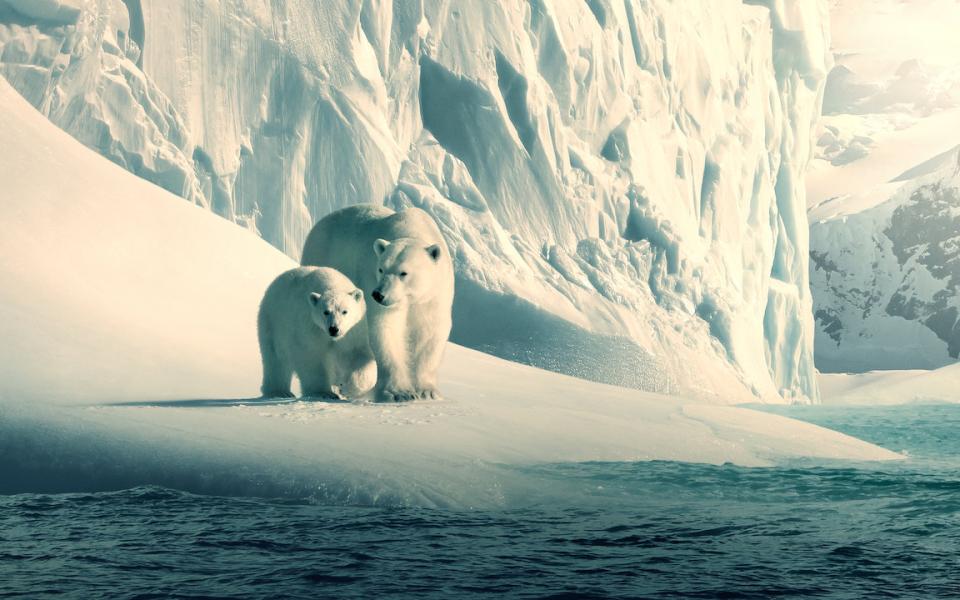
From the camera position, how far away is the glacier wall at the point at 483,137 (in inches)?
748

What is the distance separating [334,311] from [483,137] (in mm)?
15146

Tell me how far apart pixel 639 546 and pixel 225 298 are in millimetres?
6397

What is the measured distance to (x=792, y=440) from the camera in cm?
901

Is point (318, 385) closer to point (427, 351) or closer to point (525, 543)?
Answer: point (427, 351)

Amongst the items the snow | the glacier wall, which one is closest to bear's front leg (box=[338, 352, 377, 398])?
the glacier wall

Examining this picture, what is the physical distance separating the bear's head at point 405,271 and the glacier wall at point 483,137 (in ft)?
39.5

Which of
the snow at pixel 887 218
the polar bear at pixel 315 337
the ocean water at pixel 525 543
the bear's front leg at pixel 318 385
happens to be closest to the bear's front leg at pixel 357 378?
the polar bear at pixel 315 337

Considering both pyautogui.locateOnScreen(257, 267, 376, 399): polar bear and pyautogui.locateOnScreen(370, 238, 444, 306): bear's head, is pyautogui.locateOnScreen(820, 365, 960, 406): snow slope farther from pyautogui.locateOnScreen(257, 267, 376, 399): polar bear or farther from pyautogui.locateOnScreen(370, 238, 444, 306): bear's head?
pyautogui.locateOnScreen(257, 267, 376, 399): polar bear

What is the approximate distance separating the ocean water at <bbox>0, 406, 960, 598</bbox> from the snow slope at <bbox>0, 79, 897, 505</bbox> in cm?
35

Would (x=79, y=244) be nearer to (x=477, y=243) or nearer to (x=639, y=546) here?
(x=639, y=546)

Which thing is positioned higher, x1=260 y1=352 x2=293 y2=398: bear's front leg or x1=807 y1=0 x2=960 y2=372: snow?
x1=807 y1=0 x2=960 y2=372: snow

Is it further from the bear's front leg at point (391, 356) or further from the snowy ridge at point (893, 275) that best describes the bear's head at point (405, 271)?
the snowy ridge at point (893, 275)

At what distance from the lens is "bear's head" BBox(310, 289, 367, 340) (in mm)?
7480

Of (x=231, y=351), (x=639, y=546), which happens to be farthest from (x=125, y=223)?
(x=639, y=546)
